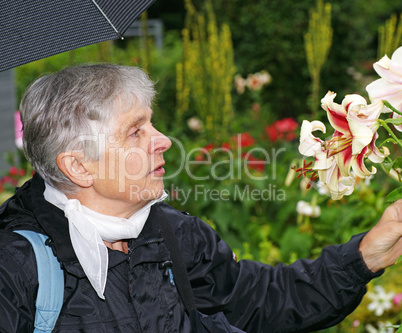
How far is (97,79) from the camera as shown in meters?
1.58

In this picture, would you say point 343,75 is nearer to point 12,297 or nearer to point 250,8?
point 250,8

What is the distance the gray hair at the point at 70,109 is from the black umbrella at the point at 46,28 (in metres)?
0.15

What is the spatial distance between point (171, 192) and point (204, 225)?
2.03 metres

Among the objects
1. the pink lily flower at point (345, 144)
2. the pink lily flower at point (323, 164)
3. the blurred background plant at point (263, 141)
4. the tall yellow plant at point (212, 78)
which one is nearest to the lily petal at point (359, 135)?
the pink lily flower at point (345, 144)

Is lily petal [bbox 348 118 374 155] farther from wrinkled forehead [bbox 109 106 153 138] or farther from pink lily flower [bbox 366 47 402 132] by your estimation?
wrinkled forehead [bbox 109 106 153 138]

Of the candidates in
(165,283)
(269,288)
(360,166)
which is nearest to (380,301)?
(269,288)

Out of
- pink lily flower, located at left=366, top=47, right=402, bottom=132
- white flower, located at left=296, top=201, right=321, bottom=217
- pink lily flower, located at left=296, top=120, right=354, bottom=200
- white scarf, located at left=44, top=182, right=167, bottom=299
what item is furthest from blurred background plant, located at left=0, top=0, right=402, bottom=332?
pink lily flower, located at left=366, top=47, right=402, bottom=132

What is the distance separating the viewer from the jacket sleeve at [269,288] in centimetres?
172

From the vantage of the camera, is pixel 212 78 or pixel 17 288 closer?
pixel 17 288

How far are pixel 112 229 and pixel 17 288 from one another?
30 cm

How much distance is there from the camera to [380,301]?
9.86ft

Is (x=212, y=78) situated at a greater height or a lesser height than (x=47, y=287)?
lesser

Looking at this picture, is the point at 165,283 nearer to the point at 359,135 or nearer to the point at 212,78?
the point at 359,135

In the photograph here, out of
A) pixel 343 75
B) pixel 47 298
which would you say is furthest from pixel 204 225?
pixel 343 75
